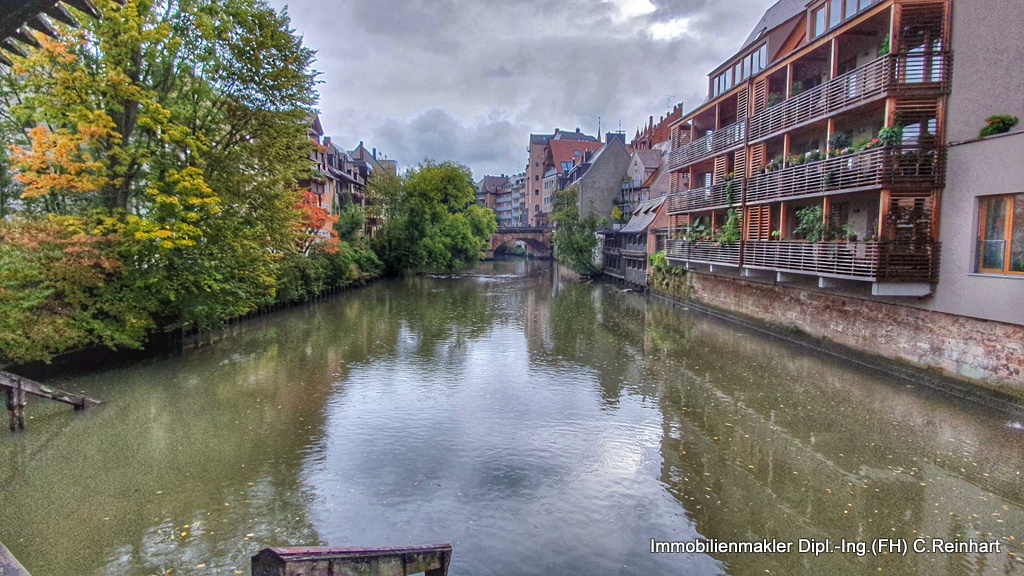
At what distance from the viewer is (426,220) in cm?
5044

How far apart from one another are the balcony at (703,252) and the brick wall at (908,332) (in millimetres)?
1617

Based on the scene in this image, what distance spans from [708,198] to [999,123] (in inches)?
559

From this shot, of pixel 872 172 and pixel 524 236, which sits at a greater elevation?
pixel 872 172

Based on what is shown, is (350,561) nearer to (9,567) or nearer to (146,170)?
(9,567)

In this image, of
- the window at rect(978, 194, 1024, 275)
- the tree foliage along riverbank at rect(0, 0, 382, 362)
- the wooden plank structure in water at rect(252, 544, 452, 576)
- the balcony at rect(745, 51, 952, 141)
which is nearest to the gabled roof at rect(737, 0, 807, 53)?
the balcony at rect(745, 51, 952, 141)

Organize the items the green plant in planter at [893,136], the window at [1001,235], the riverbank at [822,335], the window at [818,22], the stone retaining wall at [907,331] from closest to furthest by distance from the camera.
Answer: the window at [1001,235]
the stone retaining wall at [907,331]
the riverbank at [822,335]
the green plant in planter at [893,136]
the window at [818,22]

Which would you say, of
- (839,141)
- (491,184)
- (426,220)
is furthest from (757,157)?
(491,184)

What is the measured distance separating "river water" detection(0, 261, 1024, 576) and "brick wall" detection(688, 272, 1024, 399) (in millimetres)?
856

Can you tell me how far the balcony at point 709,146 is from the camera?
24141 mm

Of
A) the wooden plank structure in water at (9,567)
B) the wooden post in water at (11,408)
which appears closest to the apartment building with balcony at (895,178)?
the wooden plank structure in water at (9,567)

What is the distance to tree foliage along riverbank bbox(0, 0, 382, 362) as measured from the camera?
44.8ft

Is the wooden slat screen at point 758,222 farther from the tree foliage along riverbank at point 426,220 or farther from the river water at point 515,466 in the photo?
the tree foliage along riverbank at point 426,220

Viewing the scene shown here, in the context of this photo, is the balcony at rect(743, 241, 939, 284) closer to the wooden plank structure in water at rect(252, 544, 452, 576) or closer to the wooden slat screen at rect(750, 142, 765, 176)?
the wooden slat screen at rect(750, 142, 765, 176)

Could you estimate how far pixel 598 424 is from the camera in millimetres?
11477
